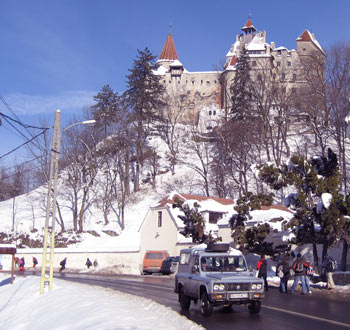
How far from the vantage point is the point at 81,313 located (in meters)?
12.6

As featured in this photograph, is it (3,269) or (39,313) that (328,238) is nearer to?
(39,313)

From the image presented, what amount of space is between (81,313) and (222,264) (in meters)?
4.28

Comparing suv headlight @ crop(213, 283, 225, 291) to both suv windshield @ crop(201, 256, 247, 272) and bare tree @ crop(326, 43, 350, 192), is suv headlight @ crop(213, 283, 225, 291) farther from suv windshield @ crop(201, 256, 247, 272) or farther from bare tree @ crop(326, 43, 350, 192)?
bare tree @ crop(326, 43, 350, 192)

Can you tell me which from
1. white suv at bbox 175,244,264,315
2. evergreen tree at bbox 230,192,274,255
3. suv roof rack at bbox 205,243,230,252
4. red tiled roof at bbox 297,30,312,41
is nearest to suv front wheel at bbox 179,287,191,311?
white suv at bbox 175,244,264,315

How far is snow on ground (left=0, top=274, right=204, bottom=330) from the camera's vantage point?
33.8 ft

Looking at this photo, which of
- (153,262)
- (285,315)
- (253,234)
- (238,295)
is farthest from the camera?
(153,262)

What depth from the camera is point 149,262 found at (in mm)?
38625

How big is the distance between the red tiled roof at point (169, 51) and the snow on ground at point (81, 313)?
120 m

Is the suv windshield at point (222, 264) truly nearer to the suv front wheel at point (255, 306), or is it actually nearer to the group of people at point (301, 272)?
the suv front wheel at point (255, 306)

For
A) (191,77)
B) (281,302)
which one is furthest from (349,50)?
(191,77)

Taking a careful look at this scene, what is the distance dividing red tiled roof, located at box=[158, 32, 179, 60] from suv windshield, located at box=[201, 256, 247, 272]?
4888 inches

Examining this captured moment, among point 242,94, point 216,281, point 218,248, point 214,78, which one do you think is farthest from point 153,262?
point 214,78

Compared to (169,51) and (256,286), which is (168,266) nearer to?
(256,286)

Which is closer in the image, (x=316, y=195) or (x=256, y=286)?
(x=256, y=286)
